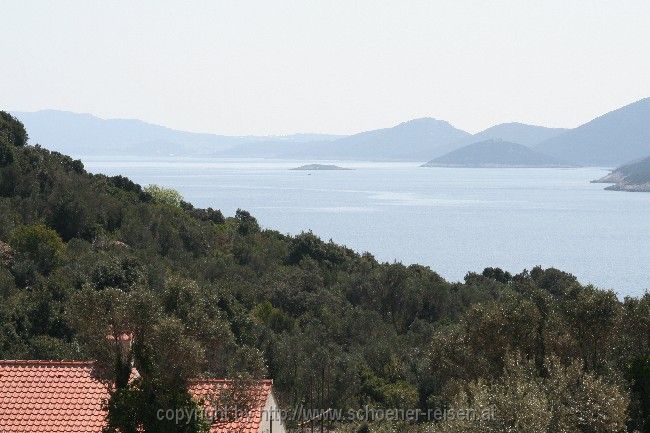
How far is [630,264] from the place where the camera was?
8725cm

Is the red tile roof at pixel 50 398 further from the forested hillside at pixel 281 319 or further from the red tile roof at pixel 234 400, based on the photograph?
the red tile roof at pixel 234 400

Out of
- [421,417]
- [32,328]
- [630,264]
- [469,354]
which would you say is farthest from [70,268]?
[630,264]

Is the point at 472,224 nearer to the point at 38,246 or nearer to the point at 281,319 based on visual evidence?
the point at 281,319

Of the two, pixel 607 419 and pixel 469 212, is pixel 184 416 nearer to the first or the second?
pixel 607 419

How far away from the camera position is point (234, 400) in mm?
11500

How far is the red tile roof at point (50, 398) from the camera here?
12586 millimetres

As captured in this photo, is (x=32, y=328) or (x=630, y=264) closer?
(x=32, y=328)

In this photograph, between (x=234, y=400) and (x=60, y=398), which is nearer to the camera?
(x=234, y=400)

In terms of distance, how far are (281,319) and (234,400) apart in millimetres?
19822

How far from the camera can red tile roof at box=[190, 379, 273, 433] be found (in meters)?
11.5

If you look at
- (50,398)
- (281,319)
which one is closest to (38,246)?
(281,319)

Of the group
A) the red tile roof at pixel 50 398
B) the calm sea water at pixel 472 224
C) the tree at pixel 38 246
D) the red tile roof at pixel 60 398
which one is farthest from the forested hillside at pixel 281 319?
the calm sea water at pixel 472 224

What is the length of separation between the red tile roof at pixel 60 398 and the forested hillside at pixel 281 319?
1.77 ft

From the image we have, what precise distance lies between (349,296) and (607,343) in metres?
24.1
